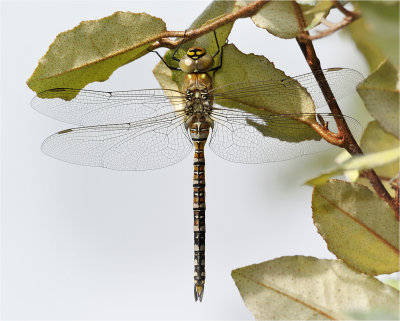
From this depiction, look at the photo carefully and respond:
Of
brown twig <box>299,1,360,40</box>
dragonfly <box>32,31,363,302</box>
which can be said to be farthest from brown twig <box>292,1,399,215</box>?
dragonfly <box>32,31,363,302</box>

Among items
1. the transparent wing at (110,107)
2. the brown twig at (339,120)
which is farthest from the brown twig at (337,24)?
the transparent wing at (110,107)

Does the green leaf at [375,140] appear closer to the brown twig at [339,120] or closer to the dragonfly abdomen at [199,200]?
the brown twig at [339,120]

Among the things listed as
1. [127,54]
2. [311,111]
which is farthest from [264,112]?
[127,54]

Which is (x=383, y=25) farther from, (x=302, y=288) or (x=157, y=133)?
(x=157, y=133)

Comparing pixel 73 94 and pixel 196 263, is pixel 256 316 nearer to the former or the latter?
pixel 73 94

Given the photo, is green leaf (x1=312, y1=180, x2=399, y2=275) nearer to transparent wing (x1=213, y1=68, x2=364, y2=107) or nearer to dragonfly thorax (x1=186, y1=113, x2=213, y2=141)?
transparent wing (x1=213, y1=68, x2=364, y2=107)

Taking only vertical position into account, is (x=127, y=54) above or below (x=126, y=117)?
below

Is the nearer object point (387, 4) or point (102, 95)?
point (387, 4)

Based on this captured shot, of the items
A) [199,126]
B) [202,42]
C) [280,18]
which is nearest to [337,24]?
[280,18]
